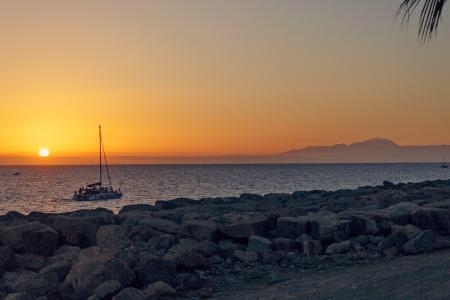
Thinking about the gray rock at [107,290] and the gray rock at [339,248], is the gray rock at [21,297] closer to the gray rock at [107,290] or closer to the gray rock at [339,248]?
the gray rock at [107,290]

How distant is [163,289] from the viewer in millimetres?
8258

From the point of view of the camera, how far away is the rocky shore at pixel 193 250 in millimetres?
8531

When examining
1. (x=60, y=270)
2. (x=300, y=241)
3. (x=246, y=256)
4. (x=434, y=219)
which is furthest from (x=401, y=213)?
(x=60, y=270)

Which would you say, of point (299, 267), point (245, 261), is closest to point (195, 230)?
point (245, 261)

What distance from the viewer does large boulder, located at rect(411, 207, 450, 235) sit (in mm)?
11852

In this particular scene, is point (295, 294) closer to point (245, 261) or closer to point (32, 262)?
point (245, 261)

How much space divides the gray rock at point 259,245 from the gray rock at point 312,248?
679 mm

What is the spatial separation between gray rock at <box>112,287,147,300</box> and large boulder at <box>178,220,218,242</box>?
3.86 meters

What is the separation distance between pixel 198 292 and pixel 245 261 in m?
1.96

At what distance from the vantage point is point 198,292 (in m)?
8.59

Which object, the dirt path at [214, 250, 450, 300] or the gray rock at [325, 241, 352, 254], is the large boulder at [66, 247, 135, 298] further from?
the gray rock at [325, 241, 352, 254]

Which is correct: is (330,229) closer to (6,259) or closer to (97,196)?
(6,259)

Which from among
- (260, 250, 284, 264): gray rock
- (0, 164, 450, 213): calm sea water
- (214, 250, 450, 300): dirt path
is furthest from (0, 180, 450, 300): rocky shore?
(0, 164, 450, 213): calm sea water

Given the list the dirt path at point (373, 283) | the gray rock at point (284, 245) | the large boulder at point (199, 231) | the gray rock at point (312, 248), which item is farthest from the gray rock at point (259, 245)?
the dirt path at point (373, 283)
